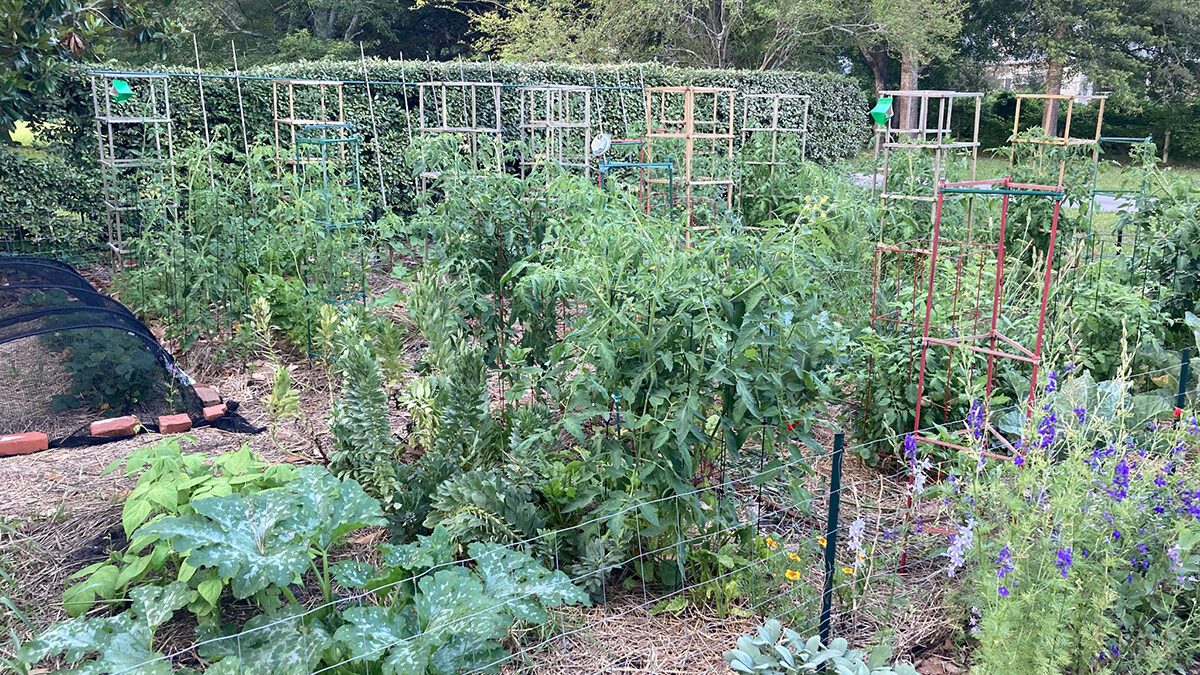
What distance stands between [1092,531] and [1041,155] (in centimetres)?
491

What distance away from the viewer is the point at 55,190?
7742 mm

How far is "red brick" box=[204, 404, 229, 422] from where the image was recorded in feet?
14.3

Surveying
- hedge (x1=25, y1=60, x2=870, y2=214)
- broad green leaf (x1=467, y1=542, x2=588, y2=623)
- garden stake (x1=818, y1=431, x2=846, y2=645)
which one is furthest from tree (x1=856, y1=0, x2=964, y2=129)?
broad green leaf (x1=467, y1=542, x2=588, y2=623)

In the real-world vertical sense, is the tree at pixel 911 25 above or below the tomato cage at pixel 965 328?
above

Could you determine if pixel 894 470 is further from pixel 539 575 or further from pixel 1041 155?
pixel 1041 155

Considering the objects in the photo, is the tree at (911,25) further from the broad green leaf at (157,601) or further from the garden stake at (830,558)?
the broad green leaf at (157,601)

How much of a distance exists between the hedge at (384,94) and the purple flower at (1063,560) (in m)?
6.59

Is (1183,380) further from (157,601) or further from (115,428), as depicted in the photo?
(115,428)

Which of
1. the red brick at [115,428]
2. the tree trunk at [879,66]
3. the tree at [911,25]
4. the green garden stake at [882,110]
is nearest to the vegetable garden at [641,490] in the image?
the red brick at [115,428]

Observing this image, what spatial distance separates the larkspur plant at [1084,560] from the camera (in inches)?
93.8

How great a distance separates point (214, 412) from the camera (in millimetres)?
4387

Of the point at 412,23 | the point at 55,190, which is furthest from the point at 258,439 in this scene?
the point at 412,23

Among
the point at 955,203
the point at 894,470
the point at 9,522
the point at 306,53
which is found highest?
the point at 306,53

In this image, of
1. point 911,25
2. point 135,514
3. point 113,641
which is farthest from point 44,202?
point 911,25
